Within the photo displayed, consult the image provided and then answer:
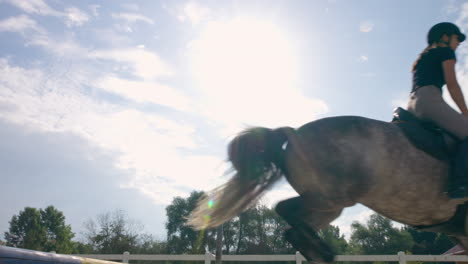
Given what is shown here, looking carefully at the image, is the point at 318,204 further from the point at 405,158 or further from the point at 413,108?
the point at 413,108

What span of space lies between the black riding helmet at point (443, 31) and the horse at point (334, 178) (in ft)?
3.56

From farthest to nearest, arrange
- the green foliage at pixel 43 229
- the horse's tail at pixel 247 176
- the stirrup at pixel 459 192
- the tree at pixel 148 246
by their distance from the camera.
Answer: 1. the green foliage at pixel 43 229
2. the tree at pixel 148 246
3. the horse's tail at pixel 247 176
4. the stirrup at pixel 459 192

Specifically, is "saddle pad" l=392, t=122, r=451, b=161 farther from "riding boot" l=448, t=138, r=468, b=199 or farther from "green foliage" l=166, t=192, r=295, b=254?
"green foliage" l=166, t=192, r=295, b=254

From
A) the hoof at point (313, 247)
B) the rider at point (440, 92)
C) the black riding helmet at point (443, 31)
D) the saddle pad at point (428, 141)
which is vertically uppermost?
the black riding helmet at point (443, 31)

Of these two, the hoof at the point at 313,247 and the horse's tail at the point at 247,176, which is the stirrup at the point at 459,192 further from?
the horse's tail at the point at 247,176

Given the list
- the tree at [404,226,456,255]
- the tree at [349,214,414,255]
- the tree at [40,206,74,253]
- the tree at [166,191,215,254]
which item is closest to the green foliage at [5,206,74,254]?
the tree at [40,206,74,253]

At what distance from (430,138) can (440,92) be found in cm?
54

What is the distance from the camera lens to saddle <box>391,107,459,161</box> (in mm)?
3174

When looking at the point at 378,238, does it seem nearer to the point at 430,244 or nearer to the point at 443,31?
the point at 430,244

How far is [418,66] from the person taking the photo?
3.62m

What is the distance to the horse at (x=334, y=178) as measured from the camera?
3064 mm

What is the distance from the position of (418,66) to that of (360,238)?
59.1 meters

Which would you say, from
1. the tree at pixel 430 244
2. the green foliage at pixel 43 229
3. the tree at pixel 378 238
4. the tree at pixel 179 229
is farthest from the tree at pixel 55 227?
the tree at pixel 430 244

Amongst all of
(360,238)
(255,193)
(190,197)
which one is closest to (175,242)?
(190,197)
